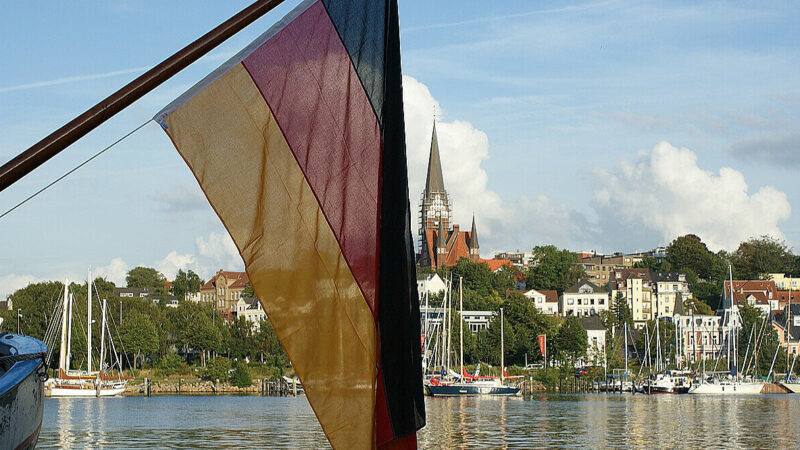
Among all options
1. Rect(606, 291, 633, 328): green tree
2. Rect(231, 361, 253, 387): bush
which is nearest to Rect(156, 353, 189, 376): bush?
Rect(231, 361, 253, 387): bush

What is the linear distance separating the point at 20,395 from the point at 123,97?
5.34 metres

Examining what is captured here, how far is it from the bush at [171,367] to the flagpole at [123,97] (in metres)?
107

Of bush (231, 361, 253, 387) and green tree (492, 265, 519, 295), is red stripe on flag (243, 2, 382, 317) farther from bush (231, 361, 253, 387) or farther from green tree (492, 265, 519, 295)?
green tree (492, 265, 519, 295)

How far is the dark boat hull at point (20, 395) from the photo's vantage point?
9.31 meters

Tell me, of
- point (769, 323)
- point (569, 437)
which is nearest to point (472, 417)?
point (569, 437)

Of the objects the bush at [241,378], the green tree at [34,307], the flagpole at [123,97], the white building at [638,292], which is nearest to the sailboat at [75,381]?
the green tree at [34,307]

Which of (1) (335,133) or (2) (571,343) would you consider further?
(2) (571,343)

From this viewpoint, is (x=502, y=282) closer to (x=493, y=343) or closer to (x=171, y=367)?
(x=493, y=343)

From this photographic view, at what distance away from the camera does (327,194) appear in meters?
6.27

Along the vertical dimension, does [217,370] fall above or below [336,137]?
below

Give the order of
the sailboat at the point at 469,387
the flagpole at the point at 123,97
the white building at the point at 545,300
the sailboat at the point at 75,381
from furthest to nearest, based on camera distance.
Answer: the white building at the point at 545,300 → the sailboat at the point at 469,387 → the sailboat at the point at 75,381 → the flagpole at the point at 123,97

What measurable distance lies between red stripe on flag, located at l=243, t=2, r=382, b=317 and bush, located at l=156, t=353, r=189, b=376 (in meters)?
106

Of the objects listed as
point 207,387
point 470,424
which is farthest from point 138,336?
point 470,424

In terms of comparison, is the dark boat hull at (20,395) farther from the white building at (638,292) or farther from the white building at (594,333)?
the white building at (638,292)
